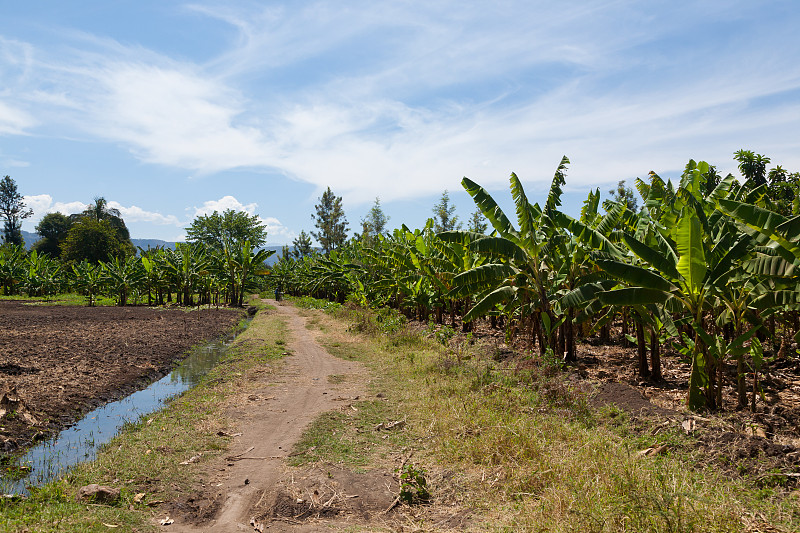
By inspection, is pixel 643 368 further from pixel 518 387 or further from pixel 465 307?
pixel 465 307

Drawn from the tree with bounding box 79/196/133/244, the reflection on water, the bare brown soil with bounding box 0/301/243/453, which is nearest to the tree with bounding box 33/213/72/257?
the tree with bounding box 79/196/133/244

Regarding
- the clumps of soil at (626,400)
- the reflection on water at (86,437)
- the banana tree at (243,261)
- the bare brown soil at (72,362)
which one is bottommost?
the reflection on water at (86,437)

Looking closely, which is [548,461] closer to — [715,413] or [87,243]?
[715,413]

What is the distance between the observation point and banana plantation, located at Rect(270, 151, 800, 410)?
6535 mm

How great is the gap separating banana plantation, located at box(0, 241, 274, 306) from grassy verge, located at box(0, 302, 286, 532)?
26496mm

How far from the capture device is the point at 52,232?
73188 millimetres

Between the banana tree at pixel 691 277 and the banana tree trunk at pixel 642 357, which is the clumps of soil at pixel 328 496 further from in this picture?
the banana tree trunk at pixel 642 357

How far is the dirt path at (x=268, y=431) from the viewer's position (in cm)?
493

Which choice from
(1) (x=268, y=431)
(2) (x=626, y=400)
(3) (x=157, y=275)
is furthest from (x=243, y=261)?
(2) (x=626, y=400)

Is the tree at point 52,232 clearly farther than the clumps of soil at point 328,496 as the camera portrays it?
Yes

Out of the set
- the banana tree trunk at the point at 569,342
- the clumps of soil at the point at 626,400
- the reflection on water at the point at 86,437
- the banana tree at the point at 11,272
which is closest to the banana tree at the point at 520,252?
the banana tree trunk at the point at 569,342

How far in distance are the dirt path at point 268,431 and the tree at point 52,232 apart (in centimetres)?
7413

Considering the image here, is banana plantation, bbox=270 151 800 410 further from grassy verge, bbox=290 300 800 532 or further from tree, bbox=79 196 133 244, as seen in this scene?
tree, bbox=79 196 133 244

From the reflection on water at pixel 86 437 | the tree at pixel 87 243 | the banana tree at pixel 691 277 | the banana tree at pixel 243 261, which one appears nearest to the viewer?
the reflection on water at pixel 86 437
